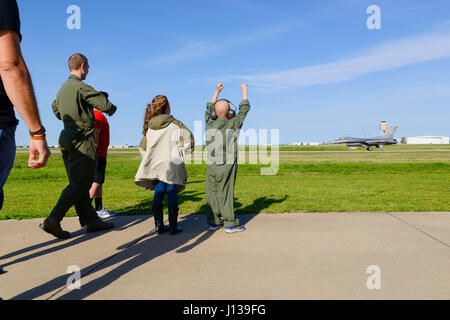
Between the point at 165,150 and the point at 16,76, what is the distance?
238 centimetres

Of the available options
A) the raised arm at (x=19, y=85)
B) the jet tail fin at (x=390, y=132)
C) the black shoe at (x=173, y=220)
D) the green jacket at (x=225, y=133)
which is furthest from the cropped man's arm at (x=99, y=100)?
the jet tail fin at (x=390, y=132)

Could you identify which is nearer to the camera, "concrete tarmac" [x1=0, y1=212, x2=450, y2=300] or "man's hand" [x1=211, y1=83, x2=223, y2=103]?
"concrete tarmac" [x1=0, y1=212, x2=450, y2=300]

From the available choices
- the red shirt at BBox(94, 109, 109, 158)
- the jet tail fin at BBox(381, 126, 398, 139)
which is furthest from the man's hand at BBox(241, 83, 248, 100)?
the jet tail fin at BBox(381, 126, 398, 139)

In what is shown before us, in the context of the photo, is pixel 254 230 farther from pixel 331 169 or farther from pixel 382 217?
pixel 331 169

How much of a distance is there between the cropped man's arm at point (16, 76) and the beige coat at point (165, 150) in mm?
2233

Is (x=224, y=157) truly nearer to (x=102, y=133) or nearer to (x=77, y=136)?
(x=77, y=136)

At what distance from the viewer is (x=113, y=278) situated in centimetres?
268

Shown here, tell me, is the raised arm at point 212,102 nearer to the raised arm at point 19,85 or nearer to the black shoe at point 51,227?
the black shoe at point 51,227

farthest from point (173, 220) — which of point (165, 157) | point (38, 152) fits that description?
point (38, 152)

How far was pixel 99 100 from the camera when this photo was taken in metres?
3.85

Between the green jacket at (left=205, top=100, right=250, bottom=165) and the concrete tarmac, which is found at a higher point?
the green jacket at (left=205, top=100, right=250, bottom=165)

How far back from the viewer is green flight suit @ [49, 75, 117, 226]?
3826mm

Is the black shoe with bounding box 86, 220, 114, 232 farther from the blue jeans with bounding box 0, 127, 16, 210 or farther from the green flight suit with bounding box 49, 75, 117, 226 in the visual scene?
the blue jeans with bounding box 0, 127, 16, 210
